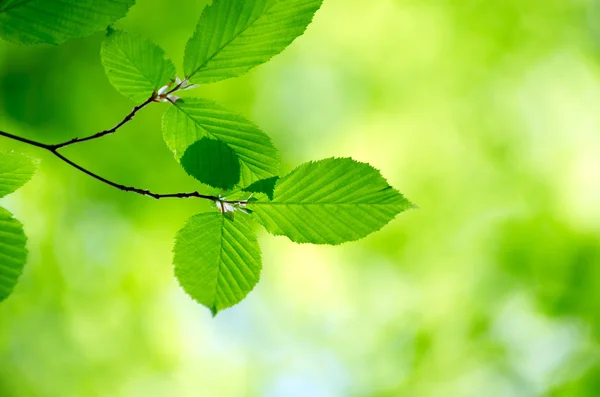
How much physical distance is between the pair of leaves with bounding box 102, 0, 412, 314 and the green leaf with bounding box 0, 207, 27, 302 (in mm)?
193

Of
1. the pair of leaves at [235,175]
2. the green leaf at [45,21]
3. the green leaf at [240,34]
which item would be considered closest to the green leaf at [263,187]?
the pair of leaves at [235,175]

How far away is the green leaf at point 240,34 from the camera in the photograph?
0.67m

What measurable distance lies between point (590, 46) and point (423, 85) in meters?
2.13

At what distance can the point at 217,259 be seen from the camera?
0.77 metres

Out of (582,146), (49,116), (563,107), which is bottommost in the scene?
(49,116)

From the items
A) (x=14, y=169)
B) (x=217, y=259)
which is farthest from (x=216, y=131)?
(x=14, y=169)

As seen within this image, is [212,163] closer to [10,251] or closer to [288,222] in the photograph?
[288,222]

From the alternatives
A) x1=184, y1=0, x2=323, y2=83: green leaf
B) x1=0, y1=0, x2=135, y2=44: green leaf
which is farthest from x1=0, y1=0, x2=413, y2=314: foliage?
x1=0, y1=0, x2=135, y2=44: green leaf

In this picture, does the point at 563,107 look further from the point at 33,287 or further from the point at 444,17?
the point at 33,287

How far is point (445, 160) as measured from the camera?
658 centimetres

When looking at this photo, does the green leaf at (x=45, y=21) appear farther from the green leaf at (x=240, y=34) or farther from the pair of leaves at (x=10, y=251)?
the pair of leaves at (x=10, y=251)

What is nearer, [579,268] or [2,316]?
[2,316]

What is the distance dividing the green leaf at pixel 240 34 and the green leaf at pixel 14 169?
27 cm

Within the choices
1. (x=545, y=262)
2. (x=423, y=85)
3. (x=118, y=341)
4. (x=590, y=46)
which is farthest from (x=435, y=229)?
(x=118, y=341)
